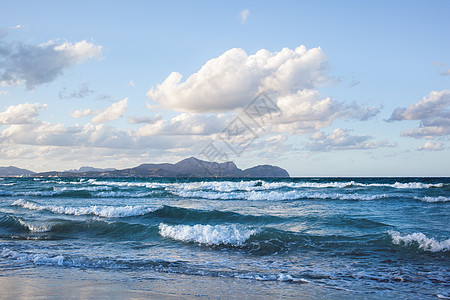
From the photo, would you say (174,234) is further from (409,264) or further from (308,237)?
(409,264)

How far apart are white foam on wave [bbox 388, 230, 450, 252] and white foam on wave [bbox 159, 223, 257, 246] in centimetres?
401

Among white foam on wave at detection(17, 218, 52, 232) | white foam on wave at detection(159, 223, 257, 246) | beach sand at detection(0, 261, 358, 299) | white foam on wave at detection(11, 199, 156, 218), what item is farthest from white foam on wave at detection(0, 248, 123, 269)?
white foam on wave at detection(11, 199, 156, 218)

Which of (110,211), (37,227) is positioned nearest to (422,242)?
(37,227)

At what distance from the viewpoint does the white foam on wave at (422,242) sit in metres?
9.22

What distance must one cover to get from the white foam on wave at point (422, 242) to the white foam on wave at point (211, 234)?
13.2 feet

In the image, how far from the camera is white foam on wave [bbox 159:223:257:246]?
422 inches

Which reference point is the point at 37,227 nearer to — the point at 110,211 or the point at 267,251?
the point at 110,211

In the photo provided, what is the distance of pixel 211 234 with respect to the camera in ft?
36.3

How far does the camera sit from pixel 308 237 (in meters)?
10.9

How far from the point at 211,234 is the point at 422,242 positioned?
578 centimetres

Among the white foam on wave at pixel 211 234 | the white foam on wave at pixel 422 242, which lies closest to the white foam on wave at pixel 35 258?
the white foam on wave at pixel 211 234

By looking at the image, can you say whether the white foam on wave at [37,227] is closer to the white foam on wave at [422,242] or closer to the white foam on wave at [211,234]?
the white foam on wave at [211,234]

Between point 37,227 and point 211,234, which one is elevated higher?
point 211,234

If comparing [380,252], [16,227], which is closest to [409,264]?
[380,252]
